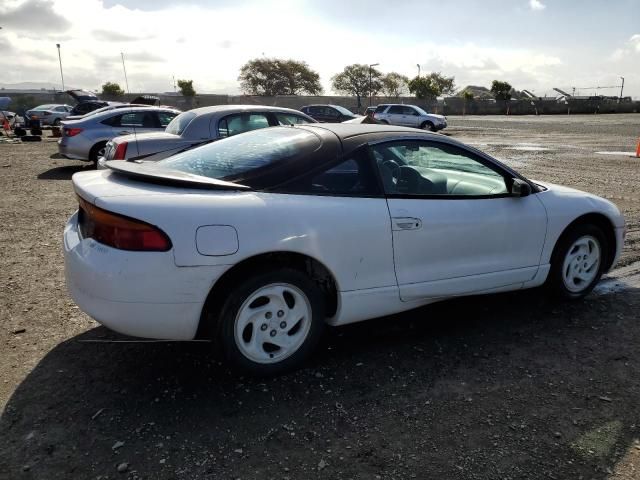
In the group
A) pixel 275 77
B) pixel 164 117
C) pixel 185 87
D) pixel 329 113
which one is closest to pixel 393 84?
pixel 275 77

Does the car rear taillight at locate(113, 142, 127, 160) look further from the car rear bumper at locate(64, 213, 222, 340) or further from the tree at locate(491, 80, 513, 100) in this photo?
the tree at locate(491, 80, 513, 100)

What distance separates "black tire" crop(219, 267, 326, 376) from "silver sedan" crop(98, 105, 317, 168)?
4.87 meters

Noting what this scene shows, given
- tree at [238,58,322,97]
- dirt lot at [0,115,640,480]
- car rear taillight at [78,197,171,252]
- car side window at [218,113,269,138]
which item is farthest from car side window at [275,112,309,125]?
tree at [238,58,322,97]

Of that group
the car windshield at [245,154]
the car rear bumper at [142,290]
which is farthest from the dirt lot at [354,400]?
the car windshield at [245,154]

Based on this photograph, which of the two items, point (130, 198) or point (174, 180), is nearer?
point (130, 198)

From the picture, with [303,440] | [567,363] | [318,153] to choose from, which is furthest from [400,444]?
[318,153]

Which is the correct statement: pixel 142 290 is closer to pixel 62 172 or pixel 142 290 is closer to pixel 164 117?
pixel 164 117

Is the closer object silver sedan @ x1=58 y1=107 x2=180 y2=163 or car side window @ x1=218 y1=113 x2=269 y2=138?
car side window @ x1=218 y1=113 x2=269 y2=138

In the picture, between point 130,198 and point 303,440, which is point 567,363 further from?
point 130,198

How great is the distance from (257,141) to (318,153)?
633 millimetres

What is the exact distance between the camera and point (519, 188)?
3779 mm

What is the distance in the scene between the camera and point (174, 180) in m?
2.99

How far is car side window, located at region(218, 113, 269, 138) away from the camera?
26.4 ft

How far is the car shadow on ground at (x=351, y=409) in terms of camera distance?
2404 millimetres
